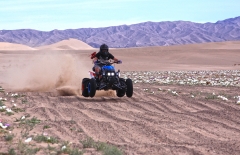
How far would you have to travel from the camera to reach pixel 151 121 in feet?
33.0

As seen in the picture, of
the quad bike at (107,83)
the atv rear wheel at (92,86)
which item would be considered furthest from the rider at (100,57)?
the atv rear wheel at (92,86)

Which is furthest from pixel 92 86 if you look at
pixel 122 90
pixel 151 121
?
pixel 151 121

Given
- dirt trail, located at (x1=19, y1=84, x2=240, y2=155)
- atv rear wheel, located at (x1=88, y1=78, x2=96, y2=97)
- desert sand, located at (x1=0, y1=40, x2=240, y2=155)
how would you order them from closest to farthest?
desert sand, located at (x1=0, y1=40, x2=240, y2=155)
dirt trail, located at (x1=19, y1=84, x2=240, y2=155)
atv rear wheel, located at (x1=88, y1=78, x2=96, y2=97)

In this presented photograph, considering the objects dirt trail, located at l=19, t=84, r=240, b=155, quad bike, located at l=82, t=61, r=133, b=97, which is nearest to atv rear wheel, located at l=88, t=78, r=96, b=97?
quad bike, located at l=82, t=61, r=133, b=97

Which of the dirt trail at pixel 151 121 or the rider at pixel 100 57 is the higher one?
the rider at pixel 100 57

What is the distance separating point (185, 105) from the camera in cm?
1275

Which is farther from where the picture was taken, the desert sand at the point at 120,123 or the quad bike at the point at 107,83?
the quad bike at the point at 107,83

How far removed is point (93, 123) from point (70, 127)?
0.65 metres

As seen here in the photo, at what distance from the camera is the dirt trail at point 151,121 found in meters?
7.73

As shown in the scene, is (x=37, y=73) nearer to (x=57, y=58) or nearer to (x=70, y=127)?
(x=57, y=58)

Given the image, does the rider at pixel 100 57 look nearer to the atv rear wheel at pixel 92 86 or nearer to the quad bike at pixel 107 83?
the quad bike at pixel 107 83

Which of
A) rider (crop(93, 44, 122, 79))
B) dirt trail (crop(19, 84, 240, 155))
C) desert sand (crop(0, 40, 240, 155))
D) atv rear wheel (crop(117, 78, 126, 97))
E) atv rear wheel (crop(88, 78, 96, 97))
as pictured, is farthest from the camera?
rider (crop(93, 44, 122, 79))

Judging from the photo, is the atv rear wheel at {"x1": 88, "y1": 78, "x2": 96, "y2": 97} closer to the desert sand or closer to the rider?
the desert sand

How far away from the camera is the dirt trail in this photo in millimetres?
7727
